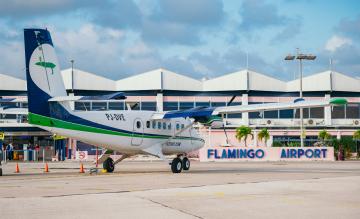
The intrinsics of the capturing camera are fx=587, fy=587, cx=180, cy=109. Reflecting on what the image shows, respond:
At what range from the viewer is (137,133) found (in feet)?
103

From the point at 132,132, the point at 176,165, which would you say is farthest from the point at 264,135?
the point at 132,132

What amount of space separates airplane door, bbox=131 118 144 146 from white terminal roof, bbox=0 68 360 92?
171 ft

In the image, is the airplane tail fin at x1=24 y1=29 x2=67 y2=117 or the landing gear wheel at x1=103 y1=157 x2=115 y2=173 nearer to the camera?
the airplane tail fin at x1=24 y1=29 x2=67 y2=117

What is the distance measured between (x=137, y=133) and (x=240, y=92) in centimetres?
5802

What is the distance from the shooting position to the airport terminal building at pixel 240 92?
83.1 m

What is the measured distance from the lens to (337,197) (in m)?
17.4

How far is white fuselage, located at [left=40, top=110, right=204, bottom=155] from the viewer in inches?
1120

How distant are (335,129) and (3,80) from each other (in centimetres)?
4802

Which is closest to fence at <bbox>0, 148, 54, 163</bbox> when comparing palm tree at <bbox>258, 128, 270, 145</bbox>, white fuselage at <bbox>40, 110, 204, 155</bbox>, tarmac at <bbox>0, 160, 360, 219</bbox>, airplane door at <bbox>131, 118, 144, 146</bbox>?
white fuselage at <bbox>40, 110, 204, 155</bbox>

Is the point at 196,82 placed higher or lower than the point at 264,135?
higher

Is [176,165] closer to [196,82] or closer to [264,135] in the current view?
[264,135]

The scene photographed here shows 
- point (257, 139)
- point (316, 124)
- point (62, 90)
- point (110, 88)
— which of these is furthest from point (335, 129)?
point (62, 90)

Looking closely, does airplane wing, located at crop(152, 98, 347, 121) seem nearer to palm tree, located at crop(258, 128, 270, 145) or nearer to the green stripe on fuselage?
the green stripe on fuselage

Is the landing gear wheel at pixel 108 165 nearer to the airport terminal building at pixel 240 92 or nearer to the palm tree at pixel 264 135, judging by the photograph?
the palm tree at pixel 264 135
